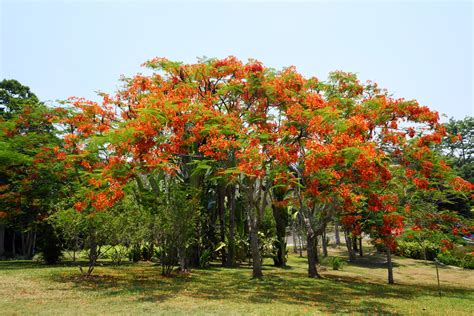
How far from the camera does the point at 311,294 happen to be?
519 inches

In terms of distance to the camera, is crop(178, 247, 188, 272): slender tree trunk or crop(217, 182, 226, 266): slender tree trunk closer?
crop(178, 247, 188, 272): slender tree trunk

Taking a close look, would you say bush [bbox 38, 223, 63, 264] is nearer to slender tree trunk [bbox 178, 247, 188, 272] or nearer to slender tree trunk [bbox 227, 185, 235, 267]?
slender tree trunk [bbox 178, 247, 188, 272]

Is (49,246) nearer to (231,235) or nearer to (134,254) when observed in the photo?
(134,254)

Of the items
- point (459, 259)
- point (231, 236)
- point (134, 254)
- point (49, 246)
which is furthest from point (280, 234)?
point (49, 246)

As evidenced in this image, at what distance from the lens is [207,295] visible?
40.3 feet

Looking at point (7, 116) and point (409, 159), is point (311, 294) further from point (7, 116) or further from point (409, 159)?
point (7, 116)

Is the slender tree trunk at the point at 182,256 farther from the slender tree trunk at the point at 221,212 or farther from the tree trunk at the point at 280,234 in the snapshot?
the tree trunk at the point at 280,234

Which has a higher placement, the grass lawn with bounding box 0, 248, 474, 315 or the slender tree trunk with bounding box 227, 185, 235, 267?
the slender tree trunk with bounding box 227, 185, 235, 267

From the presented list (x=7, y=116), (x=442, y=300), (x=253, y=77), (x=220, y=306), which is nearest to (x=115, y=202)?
(x=220, y=306)

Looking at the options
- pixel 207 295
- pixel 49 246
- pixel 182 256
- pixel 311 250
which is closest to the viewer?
pixel 207 295

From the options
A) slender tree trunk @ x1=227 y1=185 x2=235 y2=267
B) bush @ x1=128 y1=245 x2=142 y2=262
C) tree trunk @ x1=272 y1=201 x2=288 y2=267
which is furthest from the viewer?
tree trunk @ x1=272 y1=201 x2=288 y2=267

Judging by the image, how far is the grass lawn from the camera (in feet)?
32.7

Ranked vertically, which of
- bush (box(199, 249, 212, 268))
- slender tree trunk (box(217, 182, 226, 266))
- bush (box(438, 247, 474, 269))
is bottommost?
bush (box(438, 247, 474, 269))

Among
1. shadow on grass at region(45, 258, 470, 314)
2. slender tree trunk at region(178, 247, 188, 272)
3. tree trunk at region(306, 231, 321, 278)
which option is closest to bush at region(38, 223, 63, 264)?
shadow on grass at region(45, 258, 470, 314)
